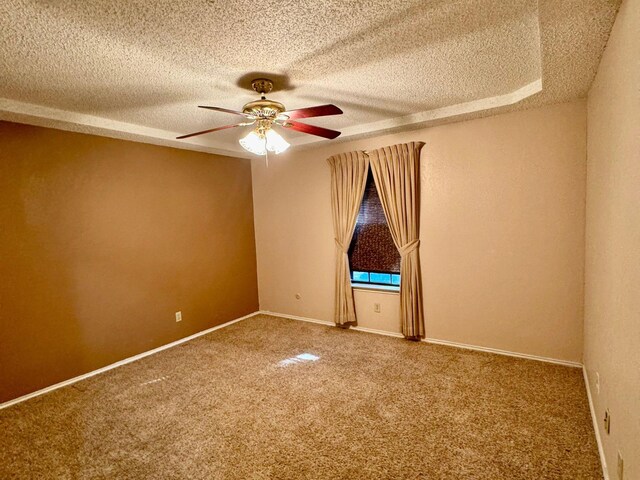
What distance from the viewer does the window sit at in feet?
13.9

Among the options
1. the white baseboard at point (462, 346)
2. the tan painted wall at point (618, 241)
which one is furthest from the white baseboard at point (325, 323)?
the tan painted wall at point (618, 241)

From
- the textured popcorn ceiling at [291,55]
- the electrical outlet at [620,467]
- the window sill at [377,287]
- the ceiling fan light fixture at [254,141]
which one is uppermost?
the textured popcorn ceiling at [291,55]

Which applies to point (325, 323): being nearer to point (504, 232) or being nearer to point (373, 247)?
point (373, 247)

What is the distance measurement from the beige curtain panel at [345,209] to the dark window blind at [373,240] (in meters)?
0.13

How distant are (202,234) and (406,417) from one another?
3.31 m

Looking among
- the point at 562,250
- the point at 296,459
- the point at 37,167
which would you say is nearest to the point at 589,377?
the point at 562,250

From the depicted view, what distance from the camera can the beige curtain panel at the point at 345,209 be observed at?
165 inches

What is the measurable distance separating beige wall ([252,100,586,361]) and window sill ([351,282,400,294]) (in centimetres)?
8

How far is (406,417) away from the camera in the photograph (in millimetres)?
2461

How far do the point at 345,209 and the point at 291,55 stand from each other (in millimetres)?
2360

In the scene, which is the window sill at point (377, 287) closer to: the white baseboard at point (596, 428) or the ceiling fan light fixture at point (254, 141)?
the white baseboard at point (596, 428)

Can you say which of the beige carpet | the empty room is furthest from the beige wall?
the beige carpet

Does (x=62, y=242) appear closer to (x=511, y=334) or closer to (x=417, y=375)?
(x=417, y=375)

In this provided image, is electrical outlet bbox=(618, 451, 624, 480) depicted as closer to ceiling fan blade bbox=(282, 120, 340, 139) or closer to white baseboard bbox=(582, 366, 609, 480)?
white baseboard bbox=(582, 366, 609, 480)
